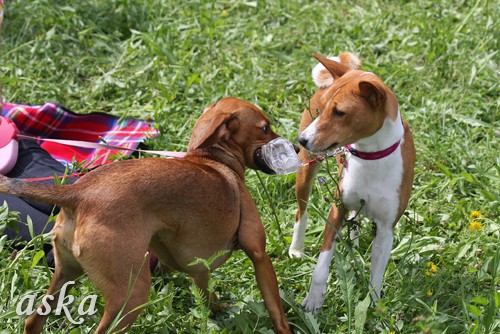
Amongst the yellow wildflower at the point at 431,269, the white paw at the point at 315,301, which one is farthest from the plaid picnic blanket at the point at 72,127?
the yellow wildflower at the point at 431,269

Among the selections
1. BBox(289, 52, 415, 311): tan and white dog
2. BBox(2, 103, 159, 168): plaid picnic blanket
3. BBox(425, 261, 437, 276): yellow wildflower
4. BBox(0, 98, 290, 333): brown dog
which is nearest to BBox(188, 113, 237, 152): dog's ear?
BBox(0, 98, 290, 333): brown dog

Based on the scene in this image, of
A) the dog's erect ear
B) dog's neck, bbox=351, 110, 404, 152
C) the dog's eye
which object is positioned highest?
the dog's erect ear

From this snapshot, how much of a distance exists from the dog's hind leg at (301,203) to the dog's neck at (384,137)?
0.65 metres

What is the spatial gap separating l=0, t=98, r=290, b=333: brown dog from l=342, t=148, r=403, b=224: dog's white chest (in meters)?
0.50

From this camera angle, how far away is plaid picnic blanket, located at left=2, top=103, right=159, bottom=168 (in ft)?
19.3

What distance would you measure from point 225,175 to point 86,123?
2.32 m

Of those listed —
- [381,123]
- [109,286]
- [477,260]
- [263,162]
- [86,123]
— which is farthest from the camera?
[86,123]

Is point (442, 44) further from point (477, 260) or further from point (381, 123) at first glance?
point (381, 123)

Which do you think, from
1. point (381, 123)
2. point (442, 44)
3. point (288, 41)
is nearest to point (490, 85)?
point (442, 44)

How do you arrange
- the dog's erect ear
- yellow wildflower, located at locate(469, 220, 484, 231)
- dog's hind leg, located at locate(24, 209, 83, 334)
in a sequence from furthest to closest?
yellow wildflower, located at locate(469, 220, 484, 231) → the dog's erect ear → dog's hind leg, located at locate(24, 209, 83, 334)

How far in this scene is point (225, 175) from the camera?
4.13m

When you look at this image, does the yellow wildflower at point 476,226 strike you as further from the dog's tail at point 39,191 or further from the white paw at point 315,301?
the dog's tail at point 39,191

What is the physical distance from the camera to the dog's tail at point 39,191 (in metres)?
3.38

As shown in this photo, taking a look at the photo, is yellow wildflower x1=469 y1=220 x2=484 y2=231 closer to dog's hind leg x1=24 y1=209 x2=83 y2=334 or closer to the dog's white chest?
the dog's white chest
